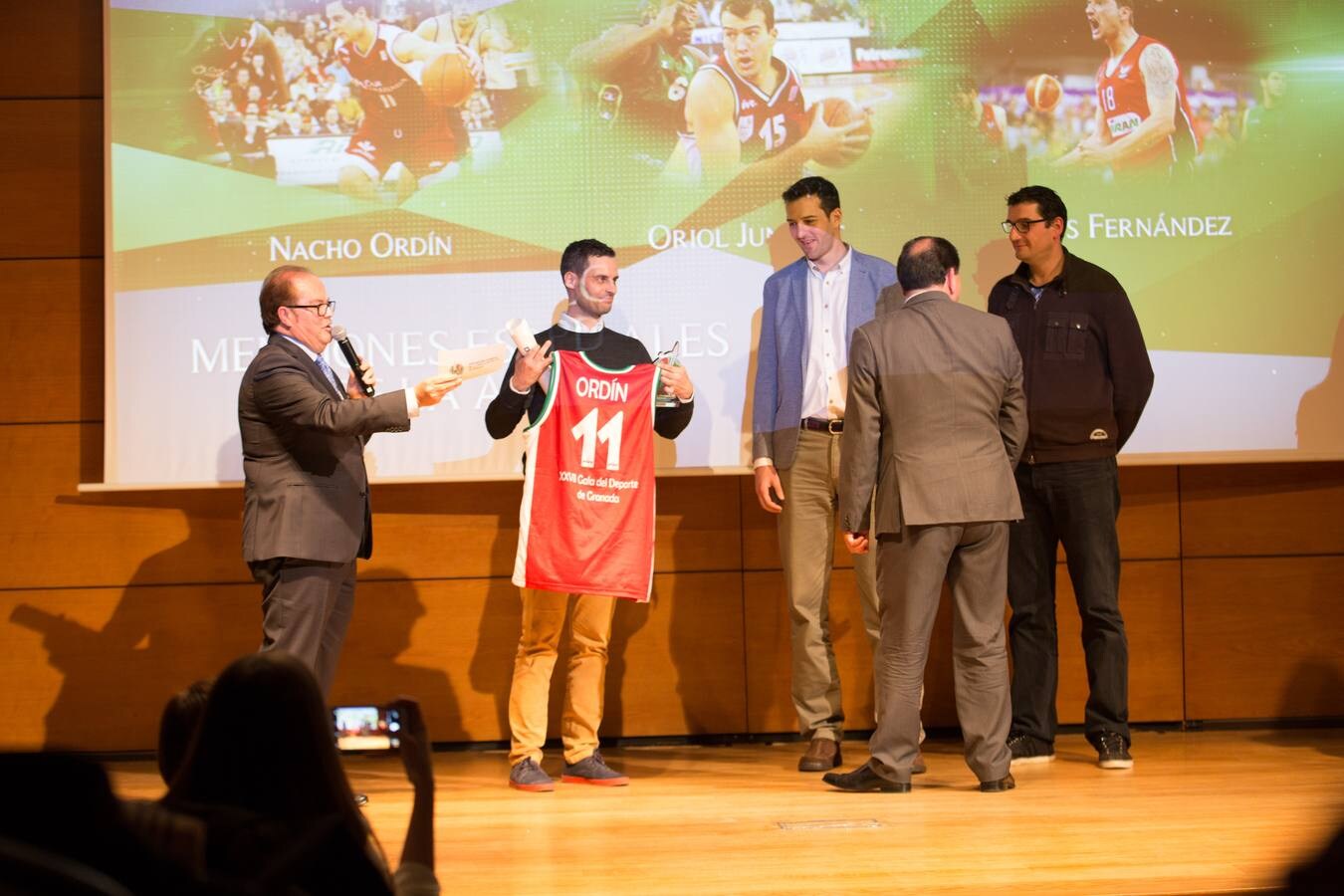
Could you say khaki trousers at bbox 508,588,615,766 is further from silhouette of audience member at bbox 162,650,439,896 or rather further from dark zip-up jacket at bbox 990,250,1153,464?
silhouette of audience member at bbox 162,650,439,896

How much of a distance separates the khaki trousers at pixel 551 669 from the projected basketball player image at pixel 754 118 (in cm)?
167

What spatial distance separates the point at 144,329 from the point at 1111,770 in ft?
11.8

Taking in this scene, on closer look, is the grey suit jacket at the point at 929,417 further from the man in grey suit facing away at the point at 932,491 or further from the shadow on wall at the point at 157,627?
the shadow on wall at the point at 157,627

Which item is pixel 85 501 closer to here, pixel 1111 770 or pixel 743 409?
pixel 743 409

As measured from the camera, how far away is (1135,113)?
17.4 feet

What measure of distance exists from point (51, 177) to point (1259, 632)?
481cm

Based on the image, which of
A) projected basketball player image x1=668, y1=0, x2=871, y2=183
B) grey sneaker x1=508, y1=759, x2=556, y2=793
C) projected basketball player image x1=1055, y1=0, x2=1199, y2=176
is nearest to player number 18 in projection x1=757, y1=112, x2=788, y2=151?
projected basketball player image x1=668, y1=0, x2=871, y2=183

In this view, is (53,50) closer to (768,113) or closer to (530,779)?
(768,113)

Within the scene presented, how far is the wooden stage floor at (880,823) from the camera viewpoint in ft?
11.0

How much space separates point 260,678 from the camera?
1.64 meters

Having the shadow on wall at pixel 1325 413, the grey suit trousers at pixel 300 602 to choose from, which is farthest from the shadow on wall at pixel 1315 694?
the grey suit trousers at pixel 300 602

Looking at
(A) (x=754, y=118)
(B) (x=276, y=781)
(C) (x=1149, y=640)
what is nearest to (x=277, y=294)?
(A) (x=754, y=118)

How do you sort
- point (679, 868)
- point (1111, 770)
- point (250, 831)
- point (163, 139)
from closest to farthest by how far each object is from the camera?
point (250, 831) < point (679, 868) < point (1111, 770) < point (163, 139)

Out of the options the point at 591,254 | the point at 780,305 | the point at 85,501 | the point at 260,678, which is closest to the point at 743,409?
the point at 780,305
